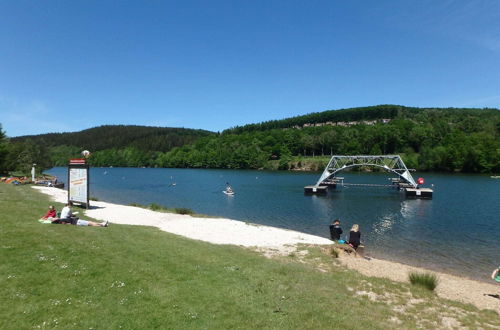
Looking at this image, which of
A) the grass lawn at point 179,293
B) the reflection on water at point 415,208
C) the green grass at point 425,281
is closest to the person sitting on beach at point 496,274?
the green grass at point 425,281

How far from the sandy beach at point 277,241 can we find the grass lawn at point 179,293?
2.37 m

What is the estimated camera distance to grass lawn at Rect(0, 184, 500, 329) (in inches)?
310

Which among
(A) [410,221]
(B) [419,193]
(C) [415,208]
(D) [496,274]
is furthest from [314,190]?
(D) [496,274]

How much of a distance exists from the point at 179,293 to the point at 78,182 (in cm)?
2392

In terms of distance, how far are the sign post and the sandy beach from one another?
299cm

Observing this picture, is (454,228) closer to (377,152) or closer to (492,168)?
(492,168)

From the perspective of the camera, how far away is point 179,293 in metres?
9.37

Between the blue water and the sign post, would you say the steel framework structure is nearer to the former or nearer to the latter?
the blue water

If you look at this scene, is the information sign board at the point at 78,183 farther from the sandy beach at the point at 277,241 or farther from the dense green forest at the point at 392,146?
the dense green forest at the point at 392,146

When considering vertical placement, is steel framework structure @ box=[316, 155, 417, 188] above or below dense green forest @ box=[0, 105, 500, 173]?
below

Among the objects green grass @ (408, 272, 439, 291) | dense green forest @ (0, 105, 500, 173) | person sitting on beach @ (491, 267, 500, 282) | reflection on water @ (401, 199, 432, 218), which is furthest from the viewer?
dense green forest @ (0, 105, 500, 173)

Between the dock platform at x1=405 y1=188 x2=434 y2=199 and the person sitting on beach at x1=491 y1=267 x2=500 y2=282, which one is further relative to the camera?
the dock platform at x1=405 y1=188 x2=434 y2=199

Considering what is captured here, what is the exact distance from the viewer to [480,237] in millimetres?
28281

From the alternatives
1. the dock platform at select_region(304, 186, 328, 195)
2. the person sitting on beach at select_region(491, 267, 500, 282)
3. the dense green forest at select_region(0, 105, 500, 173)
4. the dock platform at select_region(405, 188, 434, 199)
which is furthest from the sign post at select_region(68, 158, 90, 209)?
the dense green forest at select_region(0, 105, 500, 173)
